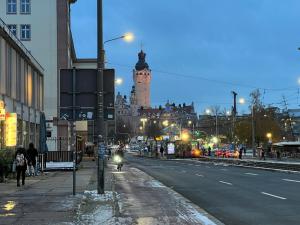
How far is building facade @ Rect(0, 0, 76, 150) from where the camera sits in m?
71.1

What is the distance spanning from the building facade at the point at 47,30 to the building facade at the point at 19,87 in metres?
24.6

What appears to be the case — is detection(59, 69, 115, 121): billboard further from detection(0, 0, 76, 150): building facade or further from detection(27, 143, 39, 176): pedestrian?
detection(0, 0, 76, 150): building facade

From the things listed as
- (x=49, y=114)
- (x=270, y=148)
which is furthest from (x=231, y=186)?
(x=270, y=148)

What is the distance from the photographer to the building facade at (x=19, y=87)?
3095 centimetres

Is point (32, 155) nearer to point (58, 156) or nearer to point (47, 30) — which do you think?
point (58, 156)

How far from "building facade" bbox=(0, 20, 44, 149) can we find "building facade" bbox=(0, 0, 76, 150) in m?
24.6

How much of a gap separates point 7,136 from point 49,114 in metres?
42.1

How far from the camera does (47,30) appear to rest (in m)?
71.8

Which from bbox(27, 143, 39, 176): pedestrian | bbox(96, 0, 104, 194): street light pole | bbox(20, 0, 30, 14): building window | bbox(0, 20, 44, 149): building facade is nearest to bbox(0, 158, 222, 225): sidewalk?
bbox(96, 0, 104, 194): street light pole

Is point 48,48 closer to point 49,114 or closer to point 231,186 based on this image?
point 49,114

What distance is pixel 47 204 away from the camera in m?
15.4

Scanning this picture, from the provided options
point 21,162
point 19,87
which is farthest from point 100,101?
point 19,87

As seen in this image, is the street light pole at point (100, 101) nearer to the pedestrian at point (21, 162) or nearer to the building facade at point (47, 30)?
the pedestrian at point (21, 162)

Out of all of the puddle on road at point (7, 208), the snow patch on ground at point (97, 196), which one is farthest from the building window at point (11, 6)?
the puddle on road at point (7, 208)
